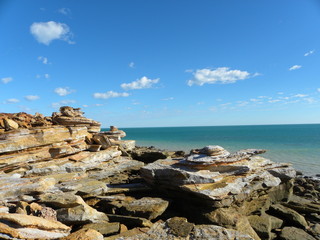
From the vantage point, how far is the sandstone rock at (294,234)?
9922 millimetres

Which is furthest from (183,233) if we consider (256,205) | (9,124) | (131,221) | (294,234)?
(9,124)

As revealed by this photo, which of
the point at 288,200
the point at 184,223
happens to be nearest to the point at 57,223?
the point at 184,223

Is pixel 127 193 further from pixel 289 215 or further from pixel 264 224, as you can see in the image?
pixel 289 215

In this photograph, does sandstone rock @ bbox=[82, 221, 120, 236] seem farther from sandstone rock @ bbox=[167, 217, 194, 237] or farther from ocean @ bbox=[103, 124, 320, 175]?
ocean @ bbox=[103, 124, 320, 175]

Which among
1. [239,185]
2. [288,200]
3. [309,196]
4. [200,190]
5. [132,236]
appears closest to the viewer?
[132,236]

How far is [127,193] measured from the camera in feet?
36.8

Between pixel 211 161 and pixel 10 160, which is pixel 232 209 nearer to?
pixel 211 161

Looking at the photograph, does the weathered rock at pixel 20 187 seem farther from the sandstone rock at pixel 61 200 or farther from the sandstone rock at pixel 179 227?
the sandstone rock at pixel 179 227

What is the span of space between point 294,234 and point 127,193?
897 cm

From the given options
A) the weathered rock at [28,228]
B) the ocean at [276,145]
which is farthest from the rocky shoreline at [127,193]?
the ocean at [276,145]

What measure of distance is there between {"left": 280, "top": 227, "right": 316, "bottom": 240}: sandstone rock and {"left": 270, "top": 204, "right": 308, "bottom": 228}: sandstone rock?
0.85 meters

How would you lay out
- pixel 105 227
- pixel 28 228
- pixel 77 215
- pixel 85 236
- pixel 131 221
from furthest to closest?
pixel 131 221
pixel 77 215
pixel 105 227
pixel 85 236
pixel 28 228

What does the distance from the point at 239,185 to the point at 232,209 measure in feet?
4.13

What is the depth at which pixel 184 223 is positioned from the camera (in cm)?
769
